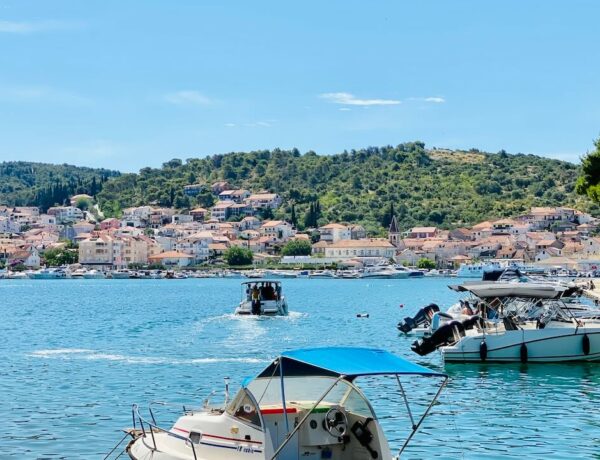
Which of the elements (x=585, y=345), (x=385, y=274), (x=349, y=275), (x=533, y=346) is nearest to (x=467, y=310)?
(x=533, y=346)

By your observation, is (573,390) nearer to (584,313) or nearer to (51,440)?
(51,440)

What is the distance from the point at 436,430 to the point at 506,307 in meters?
16.6

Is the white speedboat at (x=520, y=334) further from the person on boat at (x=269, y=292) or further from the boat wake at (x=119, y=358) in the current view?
the person on boat at (x=269, y=292)

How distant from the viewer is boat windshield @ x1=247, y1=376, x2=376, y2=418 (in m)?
14.4

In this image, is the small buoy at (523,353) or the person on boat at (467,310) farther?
the person on boat at (467,310)

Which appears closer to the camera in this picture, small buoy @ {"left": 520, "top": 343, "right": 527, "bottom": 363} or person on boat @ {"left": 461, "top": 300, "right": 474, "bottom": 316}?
small buoy @ {"left": 520, "top": 343, "right": 527, "bottom": 363}

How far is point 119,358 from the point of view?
121ft

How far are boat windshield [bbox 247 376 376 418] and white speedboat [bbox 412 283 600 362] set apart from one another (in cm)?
1851

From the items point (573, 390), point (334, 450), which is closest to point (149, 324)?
point (573, 390)

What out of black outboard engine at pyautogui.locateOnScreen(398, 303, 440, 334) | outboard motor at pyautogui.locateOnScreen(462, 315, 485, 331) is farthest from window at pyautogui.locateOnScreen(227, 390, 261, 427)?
black outboard engine at pyautogui.locateOnScreen(398, 303, 440, 334)

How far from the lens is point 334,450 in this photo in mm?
14180

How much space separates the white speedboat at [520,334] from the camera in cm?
3191

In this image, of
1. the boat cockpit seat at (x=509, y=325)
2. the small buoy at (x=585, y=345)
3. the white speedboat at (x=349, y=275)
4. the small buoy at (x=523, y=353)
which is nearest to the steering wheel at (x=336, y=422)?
the small buoy at (x=523, y=353)

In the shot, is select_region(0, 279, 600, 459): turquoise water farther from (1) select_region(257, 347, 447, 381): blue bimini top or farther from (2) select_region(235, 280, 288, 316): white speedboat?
(1) select_region(257, 347, 447, 381): blue bimini top
